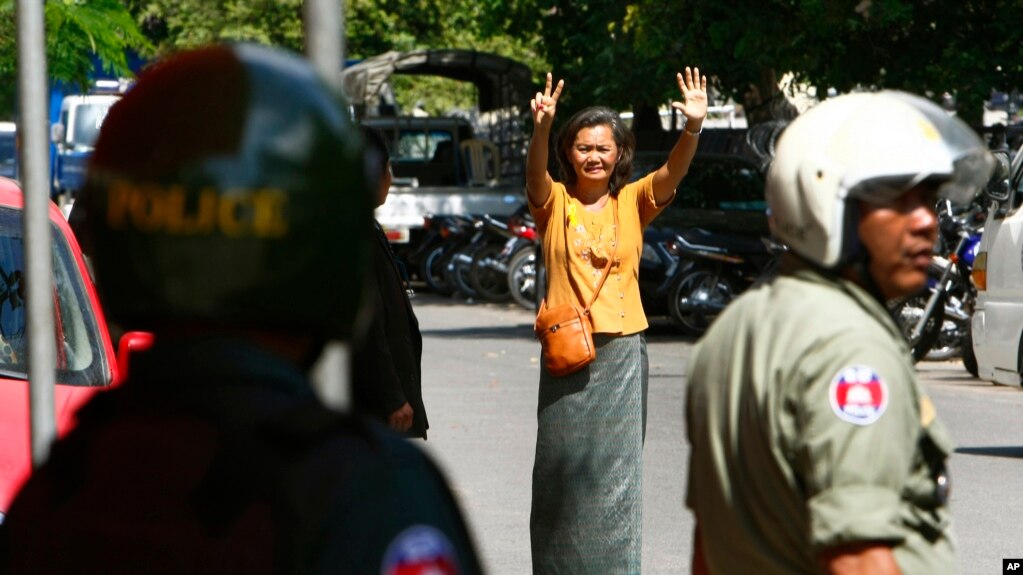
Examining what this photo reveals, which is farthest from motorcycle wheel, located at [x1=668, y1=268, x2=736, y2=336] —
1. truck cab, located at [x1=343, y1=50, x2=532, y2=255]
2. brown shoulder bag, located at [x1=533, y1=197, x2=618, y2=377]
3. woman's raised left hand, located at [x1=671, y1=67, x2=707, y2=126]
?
brown shoulder bag, located at [x1=533, y1=197, x2=618, y2=377]

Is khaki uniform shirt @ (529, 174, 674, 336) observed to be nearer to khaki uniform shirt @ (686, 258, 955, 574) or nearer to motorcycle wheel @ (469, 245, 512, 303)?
khaki uniform shirt @ (686, 258, 955, 574)

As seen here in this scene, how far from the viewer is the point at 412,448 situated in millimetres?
1481

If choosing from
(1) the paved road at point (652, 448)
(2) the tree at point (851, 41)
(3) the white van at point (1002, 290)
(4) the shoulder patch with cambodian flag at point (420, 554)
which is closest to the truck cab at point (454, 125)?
(2) the tree at point (851, 41)

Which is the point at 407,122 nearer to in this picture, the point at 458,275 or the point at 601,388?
the point at 458,275

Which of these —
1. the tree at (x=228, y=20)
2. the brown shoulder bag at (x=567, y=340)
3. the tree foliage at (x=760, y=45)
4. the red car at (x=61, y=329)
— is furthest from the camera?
the tree at (x=228, y=20)

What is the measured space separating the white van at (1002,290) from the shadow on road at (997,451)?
37cm

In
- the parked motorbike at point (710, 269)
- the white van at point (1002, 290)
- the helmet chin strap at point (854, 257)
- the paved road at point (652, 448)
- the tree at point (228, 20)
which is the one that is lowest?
the paved road at point (652, 448)

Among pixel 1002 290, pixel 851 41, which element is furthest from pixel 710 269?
pixel 1002 290

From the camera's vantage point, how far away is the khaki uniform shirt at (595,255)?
5.70 metres

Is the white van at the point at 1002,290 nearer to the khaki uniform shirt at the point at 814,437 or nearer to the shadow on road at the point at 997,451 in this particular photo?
the shadow on road at the point at 997,451

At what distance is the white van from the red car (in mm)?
6061

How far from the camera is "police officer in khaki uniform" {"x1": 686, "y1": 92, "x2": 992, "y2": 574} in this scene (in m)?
2.35

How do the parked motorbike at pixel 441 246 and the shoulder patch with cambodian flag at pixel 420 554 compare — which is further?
the parked motorbike at pixel 441 246

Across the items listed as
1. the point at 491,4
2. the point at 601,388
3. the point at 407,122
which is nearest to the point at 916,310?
the point at 601,388
